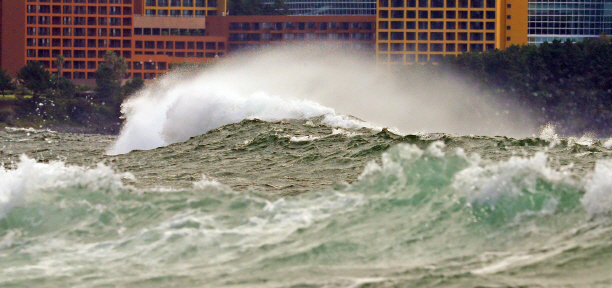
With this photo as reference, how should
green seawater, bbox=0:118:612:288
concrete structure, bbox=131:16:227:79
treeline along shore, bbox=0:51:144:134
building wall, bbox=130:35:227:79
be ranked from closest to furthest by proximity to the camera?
1. green seawater, bbox=0:118:612:288
2. treeline along shore, bbox=0:51:144:134
3. building wall, bbox=130:35:227:79
4. concrete structure, bbox=131:16:227:79

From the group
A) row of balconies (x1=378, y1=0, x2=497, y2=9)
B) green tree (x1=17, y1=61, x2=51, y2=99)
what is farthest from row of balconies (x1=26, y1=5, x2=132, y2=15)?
row of balconies (x1=378, y1=0, x2=497, y2=9)

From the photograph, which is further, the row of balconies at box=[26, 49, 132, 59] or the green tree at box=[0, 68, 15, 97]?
the row of balconies at box=[26, 49, 132, 59]

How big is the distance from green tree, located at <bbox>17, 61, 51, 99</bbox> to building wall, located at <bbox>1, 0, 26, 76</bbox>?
17479 mm

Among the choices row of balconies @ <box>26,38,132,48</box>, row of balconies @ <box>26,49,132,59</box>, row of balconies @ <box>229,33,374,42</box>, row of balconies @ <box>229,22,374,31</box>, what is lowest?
row of balconies @ <box>26,49,132,59</box>

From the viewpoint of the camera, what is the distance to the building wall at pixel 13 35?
431 ft

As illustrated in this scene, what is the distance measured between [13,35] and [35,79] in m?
23.6

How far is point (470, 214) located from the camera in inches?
443

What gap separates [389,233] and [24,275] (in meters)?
4.87

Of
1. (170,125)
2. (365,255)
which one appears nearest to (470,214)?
(365,255)

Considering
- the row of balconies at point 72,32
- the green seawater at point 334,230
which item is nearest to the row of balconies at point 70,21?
the row of balconies at point 72,32

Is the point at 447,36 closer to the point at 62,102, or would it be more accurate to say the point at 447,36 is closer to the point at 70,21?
the point at 62,102

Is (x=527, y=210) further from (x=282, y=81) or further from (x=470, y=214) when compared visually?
(x=282, y=81)

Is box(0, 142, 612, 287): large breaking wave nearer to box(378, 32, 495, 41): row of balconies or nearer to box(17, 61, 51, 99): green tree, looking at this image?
box(17, 61, 51, 99): green tree

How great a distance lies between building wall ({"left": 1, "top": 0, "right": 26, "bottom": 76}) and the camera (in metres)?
131
